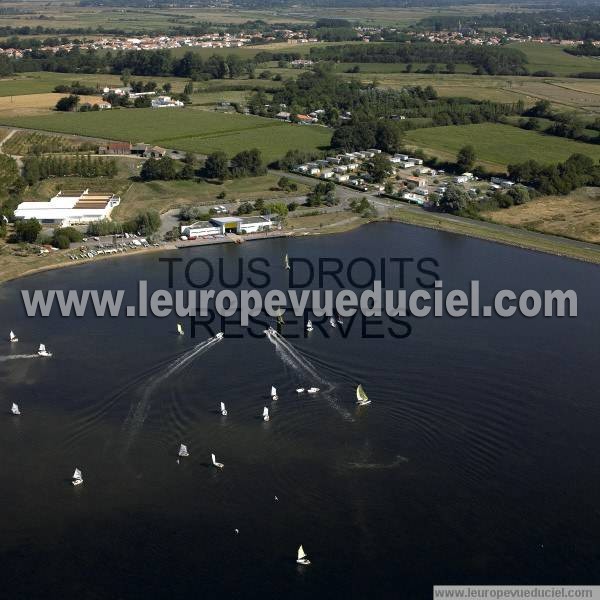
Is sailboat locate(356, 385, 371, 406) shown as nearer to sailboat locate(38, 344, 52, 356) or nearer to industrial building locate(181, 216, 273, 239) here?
sailboat locate(38, 344, 52, 356)

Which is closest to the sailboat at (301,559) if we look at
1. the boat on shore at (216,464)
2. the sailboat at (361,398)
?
the boat on shore at (216,464)

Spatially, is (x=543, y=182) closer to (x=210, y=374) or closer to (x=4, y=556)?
(x=210, y=374)

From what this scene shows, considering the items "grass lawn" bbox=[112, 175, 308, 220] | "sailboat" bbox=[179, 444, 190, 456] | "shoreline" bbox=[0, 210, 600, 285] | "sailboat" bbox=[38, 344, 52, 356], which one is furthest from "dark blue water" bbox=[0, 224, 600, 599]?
"grass lawn" bbox=[112, 175, 308, 220]

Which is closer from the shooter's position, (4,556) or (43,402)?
(4,556)

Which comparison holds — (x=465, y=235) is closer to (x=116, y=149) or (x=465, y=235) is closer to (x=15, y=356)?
(x=15, y=356)

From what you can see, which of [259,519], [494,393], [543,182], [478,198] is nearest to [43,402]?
[259,519]
